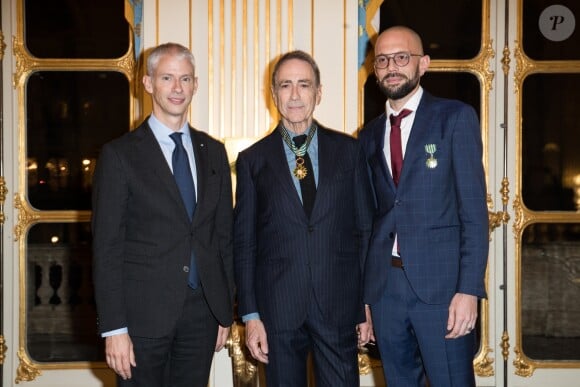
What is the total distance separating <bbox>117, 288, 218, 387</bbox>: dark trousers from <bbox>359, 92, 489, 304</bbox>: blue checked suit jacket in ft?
1.91

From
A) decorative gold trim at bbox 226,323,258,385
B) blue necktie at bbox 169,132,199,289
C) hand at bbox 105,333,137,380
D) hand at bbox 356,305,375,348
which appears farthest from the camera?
decorative gold trim at bbox 226,323,258,385

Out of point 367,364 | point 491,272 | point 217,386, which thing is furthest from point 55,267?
point 491,272

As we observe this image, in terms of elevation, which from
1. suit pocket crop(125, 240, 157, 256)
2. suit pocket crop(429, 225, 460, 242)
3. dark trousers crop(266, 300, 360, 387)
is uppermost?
suit pocket crop(429, 225, 460, 242)

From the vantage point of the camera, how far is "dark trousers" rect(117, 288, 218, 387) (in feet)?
6.56

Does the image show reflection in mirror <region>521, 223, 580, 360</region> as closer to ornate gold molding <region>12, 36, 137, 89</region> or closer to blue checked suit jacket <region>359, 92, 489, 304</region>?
blue checked suit jacket <region>359, 92, 489, 304</region>

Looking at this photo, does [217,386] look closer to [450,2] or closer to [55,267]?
[55,267]

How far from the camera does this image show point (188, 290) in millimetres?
2043

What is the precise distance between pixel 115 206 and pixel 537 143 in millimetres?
2678

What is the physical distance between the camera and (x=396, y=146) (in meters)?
2.21

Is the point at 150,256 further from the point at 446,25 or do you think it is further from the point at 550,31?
the point at 550,31

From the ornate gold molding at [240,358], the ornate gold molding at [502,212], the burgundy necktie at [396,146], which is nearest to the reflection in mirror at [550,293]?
the ornate gold molding at [502,212]

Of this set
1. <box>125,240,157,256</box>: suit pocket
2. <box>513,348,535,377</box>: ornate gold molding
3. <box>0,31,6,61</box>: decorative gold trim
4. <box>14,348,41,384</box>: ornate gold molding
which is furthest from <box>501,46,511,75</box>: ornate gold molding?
<box>14,348,41,384</box>: ornate gold molding

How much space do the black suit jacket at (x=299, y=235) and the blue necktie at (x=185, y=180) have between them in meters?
0.21

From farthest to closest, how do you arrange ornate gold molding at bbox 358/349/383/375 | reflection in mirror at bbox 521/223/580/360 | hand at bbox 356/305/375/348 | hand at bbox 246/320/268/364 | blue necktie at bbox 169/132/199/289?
1. reflection in mirror at bbox 521/223/580/360
2. ornate gold molding at bbox 358/349/383/375
3. hand at bbox 356/305/375/348
4. hand at bbox 246/320/268/364
5. blue necktie at bbox 169/132/199/289
